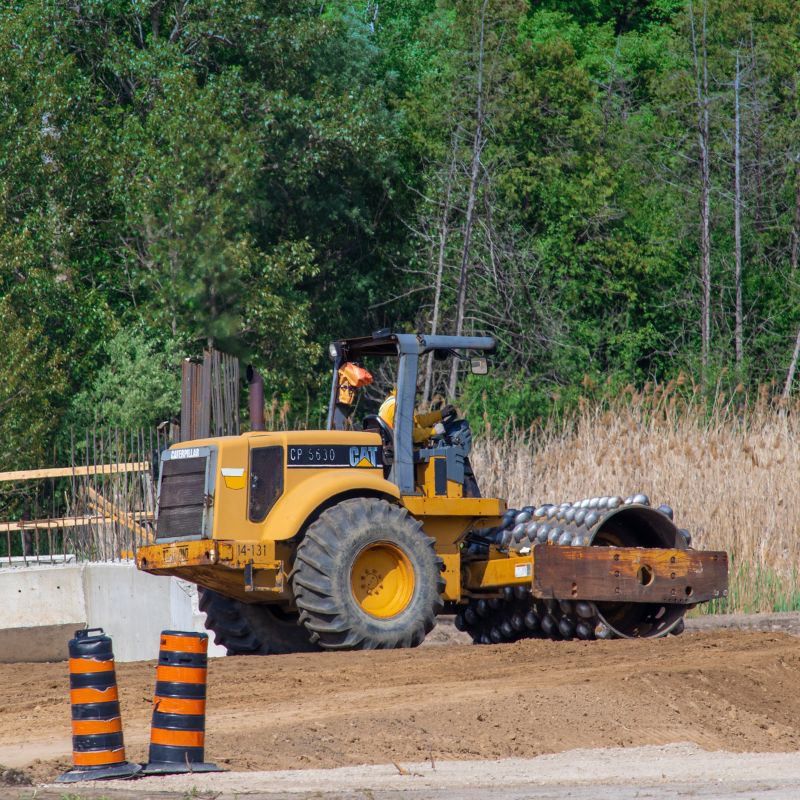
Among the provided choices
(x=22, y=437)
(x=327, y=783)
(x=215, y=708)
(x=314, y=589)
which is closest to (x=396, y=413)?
(x=314, y=589)

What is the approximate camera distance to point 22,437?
24.9 m

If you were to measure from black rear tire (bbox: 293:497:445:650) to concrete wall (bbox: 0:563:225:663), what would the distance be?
13.7 ft

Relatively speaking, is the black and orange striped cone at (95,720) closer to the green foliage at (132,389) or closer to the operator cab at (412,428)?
the operator cab at (412,428)

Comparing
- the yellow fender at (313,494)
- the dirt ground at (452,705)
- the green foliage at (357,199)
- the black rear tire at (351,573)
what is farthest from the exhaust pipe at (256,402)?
the green foliage at (357,199)

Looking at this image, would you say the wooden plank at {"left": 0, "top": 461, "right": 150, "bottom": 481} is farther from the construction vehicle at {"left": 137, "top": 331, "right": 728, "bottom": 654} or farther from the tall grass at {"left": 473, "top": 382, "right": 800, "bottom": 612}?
the tall grass at {"left": 473, "top": 382, "right": 800, "bottom": 612}

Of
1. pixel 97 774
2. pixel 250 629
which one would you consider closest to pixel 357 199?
pixel 250 629


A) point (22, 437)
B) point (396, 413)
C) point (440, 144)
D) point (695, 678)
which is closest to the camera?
point (695, 678)

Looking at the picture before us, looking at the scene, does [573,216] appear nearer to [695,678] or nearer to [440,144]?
[440,144]

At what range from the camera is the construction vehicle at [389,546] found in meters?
11.2

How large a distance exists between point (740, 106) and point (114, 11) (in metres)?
13.7

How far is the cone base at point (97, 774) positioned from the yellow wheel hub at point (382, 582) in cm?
418

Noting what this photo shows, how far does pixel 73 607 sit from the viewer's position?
49.9ft

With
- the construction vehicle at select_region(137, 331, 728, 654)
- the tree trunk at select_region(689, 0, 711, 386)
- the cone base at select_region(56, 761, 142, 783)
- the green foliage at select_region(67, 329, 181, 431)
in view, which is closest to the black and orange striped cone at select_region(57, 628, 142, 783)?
the cone base at select_region(56, 761, 142, 783)

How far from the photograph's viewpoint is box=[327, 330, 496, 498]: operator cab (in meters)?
11.9
